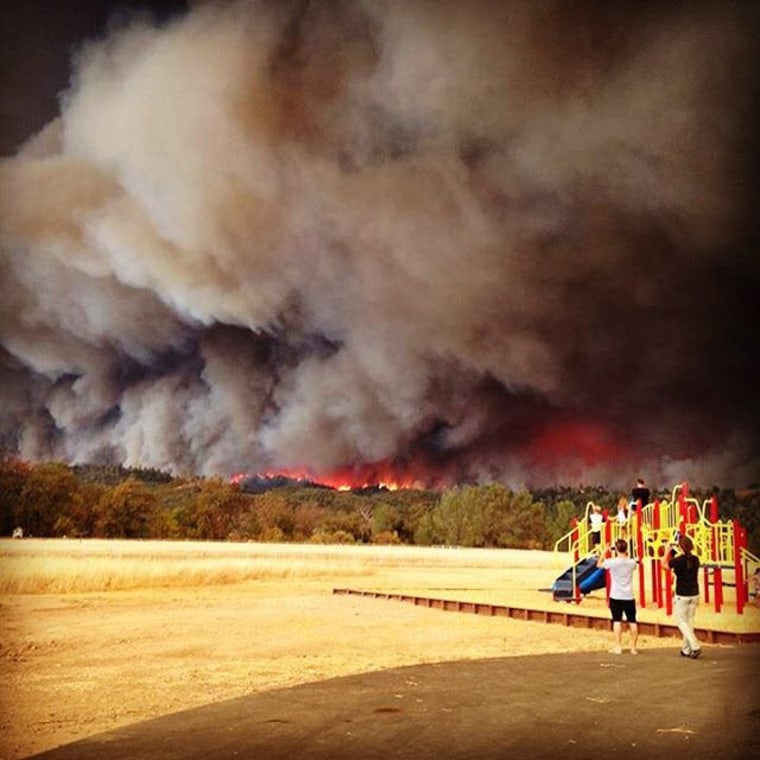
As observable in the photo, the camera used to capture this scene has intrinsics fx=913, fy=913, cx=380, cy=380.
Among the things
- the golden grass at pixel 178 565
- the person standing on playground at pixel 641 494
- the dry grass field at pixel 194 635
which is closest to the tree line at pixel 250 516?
the golden grass at pixel 178 565

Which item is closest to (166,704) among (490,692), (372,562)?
(490,692)

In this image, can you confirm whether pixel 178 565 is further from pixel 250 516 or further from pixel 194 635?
pixel 250 516

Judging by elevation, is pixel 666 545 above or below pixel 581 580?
above

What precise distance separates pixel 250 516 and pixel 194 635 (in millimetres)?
66344

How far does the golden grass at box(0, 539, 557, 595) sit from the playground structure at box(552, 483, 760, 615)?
45.3 feet

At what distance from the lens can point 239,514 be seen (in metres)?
82.6

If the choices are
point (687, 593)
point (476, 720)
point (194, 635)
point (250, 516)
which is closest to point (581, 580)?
point (194, 635)

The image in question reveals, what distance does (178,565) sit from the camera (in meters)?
35.0

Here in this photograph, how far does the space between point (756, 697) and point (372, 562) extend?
A: 1527 inches

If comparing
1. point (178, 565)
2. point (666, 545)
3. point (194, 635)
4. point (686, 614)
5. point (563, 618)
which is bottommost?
point (194, 635)

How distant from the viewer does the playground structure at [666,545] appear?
19323mm

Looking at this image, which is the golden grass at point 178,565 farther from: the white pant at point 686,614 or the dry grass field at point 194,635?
the white pant at point 686,614

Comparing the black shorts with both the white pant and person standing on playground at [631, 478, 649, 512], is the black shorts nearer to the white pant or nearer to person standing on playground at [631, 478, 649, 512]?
the white pant

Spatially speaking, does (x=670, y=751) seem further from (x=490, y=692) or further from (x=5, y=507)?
(x=5, y=507)
